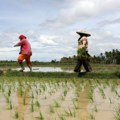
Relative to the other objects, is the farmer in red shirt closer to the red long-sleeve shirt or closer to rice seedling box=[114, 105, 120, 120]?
the red long-sleeve shirt

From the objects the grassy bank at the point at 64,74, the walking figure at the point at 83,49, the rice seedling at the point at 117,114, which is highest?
the walking figure at the point at 83,49

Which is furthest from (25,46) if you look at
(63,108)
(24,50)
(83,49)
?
(63,108)

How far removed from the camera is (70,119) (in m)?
3.84

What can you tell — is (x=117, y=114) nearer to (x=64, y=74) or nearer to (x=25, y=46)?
(x=64, y=74)

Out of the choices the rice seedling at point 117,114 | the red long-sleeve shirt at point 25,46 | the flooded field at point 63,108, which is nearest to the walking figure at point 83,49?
the red long-sleeve shirt at point 25,46

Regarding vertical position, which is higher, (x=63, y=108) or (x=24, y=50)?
(x=24, y=50)

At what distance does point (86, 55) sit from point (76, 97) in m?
5.27

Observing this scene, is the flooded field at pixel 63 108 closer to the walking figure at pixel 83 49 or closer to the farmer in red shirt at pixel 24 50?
the walking figure at pixel 83 49

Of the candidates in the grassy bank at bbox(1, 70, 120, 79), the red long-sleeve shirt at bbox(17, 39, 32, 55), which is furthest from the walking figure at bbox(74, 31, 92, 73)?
the red long-sleeve shirt at bbox(17, 39, 32, 55)

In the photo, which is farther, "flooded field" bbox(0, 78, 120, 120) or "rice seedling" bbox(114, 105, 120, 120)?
"flooded field" bbox(0, 78, 120, 120)

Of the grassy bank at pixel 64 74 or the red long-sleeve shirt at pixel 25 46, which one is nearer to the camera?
the grassy bank at pixel 64 74

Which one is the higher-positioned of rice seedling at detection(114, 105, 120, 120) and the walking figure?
the walking figure

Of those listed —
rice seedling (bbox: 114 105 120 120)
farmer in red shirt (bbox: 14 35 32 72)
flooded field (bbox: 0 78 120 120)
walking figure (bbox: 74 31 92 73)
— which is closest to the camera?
rice seedling (bbox: 114 105 120 120)

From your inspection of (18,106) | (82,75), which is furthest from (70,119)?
(82,75)
